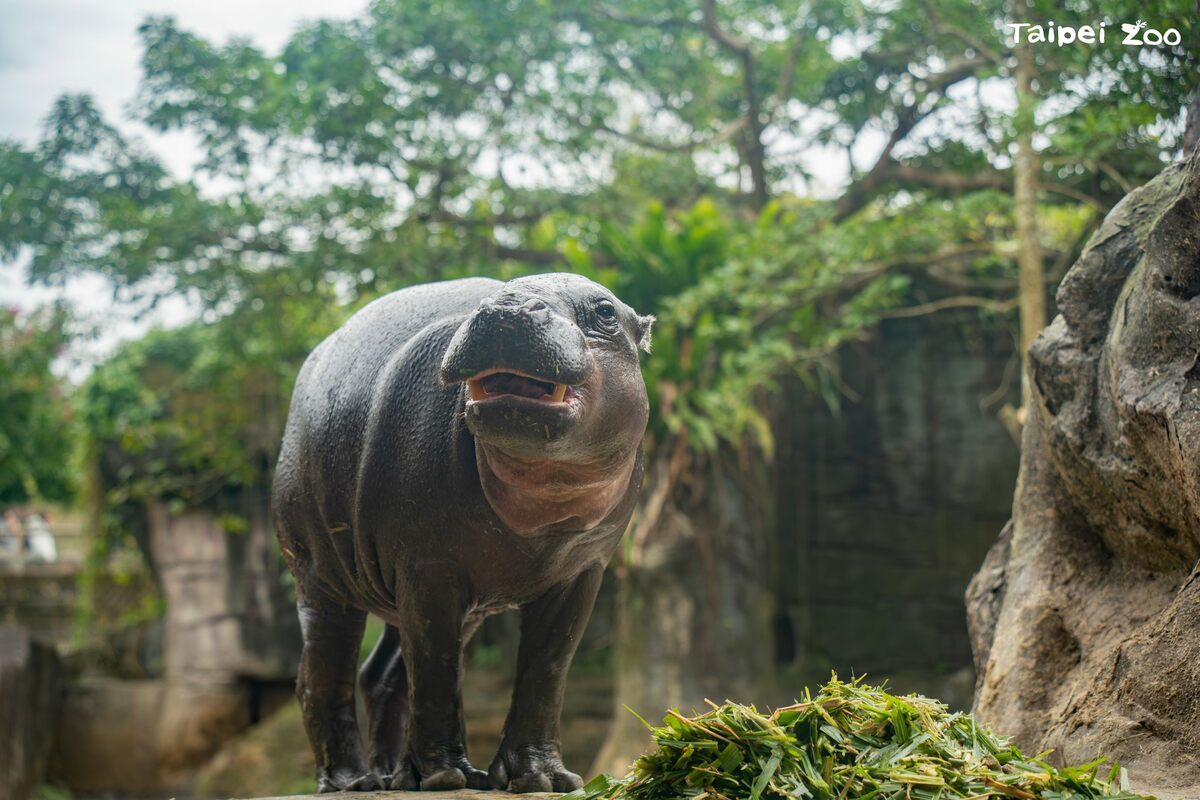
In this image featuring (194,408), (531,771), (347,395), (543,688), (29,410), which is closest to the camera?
(531,771)

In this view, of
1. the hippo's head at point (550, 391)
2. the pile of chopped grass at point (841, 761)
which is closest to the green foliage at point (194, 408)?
the hippo's head at point (550, 391)

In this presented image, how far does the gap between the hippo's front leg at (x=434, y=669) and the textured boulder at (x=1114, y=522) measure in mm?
1579

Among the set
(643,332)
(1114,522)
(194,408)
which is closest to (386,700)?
(643,332)

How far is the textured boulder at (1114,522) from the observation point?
2.96m

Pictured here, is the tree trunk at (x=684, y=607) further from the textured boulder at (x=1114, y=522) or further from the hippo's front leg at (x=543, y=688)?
the hippo's front leg at (x=543, y=688)

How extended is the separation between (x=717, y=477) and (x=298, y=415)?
592cm

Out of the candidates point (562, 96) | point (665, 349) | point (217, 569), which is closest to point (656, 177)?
point (562, 96)

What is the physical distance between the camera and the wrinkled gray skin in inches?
106

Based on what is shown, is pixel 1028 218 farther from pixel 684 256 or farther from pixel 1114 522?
pixel 1114 522

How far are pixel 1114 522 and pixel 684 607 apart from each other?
5916 mm

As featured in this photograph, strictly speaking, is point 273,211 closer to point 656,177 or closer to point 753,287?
point 656,177

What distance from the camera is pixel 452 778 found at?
9.78 feet

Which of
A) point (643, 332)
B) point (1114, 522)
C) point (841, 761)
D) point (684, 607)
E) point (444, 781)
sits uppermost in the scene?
point (643, 332)

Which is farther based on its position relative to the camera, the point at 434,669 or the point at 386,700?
the point at 386,700
